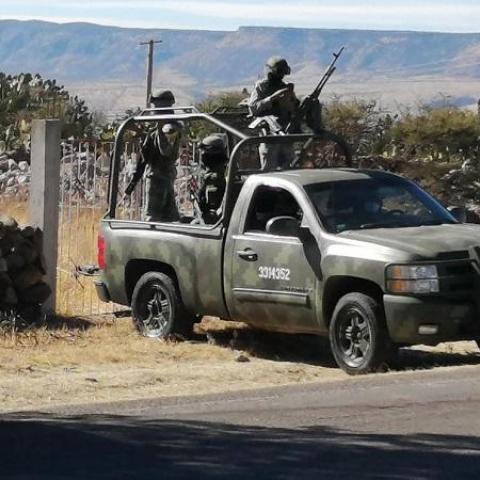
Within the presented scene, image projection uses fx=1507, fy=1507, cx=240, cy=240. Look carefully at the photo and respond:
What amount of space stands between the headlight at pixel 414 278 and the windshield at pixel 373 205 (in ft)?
3.05

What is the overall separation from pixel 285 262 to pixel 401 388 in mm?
2358

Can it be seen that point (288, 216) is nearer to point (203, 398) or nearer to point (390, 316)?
point (390, 316)

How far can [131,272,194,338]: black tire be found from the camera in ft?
47.2

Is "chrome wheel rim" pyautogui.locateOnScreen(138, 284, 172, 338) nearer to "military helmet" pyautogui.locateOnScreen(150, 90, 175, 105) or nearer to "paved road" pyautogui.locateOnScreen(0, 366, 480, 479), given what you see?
"military helmet" pyautogui.locateOnScreen(150, 90, 175, 105)

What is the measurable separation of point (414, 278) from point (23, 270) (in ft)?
17.9

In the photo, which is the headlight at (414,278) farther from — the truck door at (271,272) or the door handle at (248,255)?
the door handle at (248,255)

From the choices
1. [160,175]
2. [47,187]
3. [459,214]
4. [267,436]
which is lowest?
[267,436]

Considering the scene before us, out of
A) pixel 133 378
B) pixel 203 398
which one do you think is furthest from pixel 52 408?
pixel 133 378

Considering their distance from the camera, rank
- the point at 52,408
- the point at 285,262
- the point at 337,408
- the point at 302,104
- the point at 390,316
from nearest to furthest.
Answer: the point at 337,408, the point at 52,408, the point at 390,316, the point at 285,262, the point at 302,104

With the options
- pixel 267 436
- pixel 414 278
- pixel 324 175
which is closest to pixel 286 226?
pixel 324 175

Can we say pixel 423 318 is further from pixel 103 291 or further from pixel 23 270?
pixel 23 270

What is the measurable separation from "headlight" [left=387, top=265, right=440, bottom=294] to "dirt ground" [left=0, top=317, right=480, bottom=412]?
2.78 feet

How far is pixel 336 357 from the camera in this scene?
1259 centimetres

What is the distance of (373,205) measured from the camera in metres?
13.2
